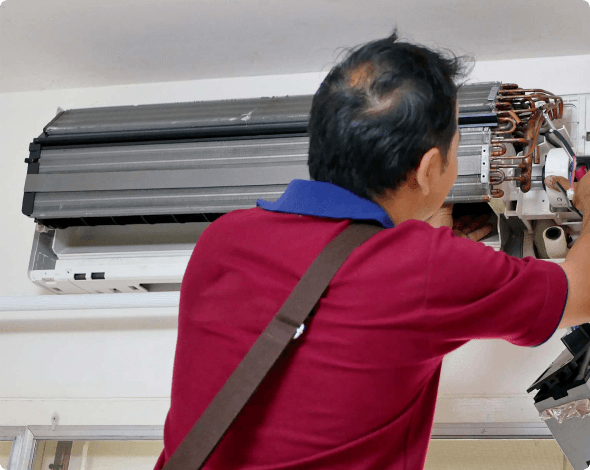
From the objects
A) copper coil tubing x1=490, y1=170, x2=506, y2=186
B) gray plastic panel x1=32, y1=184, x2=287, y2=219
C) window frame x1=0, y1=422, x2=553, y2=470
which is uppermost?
gray plastic panel x1=32, y1=184, x2=287, y2=219

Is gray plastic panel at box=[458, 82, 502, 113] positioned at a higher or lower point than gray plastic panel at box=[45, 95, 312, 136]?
lower

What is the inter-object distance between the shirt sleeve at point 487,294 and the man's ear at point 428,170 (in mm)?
109

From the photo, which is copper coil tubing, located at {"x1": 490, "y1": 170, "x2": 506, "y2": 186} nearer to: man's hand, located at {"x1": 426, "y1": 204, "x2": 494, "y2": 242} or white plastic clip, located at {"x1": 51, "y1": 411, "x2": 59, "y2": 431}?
man's hand, located at {"x1": 426, "y1": 204, "x2": 494, "y2": 242}

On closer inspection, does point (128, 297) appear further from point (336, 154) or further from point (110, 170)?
point (336, 154)

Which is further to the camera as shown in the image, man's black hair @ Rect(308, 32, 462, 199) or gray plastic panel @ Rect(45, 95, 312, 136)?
gray plastic panel @ Rect(45, 95, 312, 136)

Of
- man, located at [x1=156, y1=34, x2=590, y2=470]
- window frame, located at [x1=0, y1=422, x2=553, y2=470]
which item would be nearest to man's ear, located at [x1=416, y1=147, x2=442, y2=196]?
man, located at [x1=156, y1=34, x2=590, y2=470]

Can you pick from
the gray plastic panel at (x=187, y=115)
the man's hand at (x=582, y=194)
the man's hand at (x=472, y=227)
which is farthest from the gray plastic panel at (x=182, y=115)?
the man's hand at (x=582, y=194)

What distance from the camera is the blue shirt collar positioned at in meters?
1.04

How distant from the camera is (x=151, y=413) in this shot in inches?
80.4

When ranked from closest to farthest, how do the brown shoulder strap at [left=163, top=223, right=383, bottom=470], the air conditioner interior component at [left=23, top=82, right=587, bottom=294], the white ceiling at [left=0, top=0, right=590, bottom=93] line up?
1. the brown shoulder strap at [left=163, top=223, right=383, bottom=470]
2. the air conditioner interior component at [left=23, top=82, right=587, bottom=294]
3. the white ceiling at [left=0, top=0, right=590, bottom=93]

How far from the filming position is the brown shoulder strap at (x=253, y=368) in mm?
954

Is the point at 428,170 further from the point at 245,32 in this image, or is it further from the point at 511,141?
the point at 245,32

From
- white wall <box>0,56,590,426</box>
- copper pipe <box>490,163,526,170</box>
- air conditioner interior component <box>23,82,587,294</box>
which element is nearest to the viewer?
copper pipe <box>490,163,526,170</box>

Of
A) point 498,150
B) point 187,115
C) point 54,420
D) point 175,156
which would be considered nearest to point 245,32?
point 187,115
